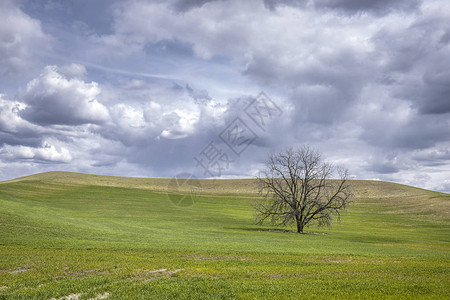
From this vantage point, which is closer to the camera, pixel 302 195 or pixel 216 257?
pixel 216 257

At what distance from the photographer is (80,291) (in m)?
13.7

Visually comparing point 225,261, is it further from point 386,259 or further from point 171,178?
point 171,178

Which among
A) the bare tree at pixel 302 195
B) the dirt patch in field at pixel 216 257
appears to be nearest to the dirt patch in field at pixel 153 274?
the dirt patch in field at pixel 216 257

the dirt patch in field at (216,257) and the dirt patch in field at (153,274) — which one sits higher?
the dirt patch in field at (153,274)

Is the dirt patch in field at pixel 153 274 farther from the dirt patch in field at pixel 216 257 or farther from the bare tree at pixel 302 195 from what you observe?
the bare tree at pixel 302 195

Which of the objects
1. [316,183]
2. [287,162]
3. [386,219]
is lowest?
[386,219]

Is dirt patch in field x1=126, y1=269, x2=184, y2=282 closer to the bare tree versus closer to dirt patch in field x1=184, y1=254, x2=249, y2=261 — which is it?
dirt patch in field x1=184, y1=254, x2=249, y2=261

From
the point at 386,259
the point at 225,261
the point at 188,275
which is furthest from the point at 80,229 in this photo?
the point at 386,259

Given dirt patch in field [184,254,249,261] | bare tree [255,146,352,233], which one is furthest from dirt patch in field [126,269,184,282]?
bare tree [255,146,352,233]

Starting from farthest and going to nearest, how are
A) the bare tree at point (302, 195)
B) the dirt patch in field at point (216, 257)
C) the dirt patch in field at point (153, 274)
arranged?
the bare tree at point (302, 195)
the dirt patch in field at point (216, 257)
the dirt patch in field at point (153, 274)

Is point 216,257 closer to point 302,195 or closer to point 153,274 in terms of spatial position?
point 153,274

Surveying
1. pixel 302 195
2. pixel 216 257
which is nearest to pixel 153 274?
pixel 216 257

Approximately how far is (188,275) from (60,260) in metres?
8.89

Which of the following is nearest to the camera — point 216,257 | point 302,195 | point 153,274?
point 153,274
